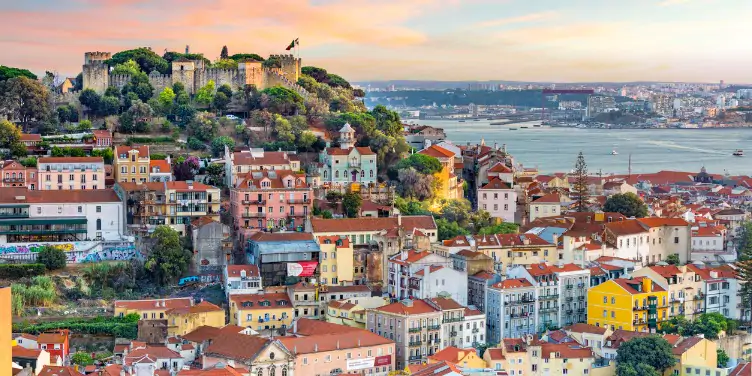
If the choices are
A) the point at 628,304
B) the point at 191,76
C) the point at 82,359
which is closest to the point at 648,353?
the point at 628,304

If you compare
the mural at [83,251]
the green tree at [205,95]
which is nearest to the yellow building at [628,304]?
the mural at [83,251]

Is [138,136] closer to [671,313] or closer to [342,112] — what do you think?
[342,112]

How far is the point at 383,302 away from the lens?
1051 inches

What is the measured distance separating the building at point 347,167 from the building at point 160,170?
423 centimetres

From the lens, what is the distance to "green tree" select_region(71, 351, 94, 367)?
2369 cm

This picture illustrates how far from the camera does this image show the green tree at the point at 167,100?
129ft

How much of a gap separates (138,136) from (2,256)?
9666 mm

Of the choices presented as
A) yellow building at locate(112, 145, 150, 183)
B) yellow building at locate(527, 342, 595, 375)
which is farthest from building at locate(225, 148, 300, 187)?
yellow building at locate(527, 342, 595, 375)

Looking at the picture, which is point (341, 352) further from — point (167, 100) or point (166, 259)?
point (167, 100)

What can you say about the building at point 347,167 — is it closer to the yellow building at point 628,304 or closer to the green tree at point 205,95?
the green tree at point 205,95

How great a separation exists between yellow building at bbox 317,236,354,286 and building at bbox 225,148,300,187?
15.0 feet

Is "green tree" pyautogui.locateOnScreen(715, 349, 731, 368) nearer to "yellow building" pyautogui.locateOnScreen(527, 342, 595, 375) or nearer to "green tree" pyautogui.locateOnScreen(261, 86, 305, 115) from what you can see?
"yellow building" pyautogui.locateOnScreen(527, 342, 595, 375)

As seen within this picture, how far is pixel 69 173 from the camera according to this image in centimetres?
3231

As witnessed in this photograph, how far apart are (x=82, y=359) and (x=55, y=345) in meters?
0.61
